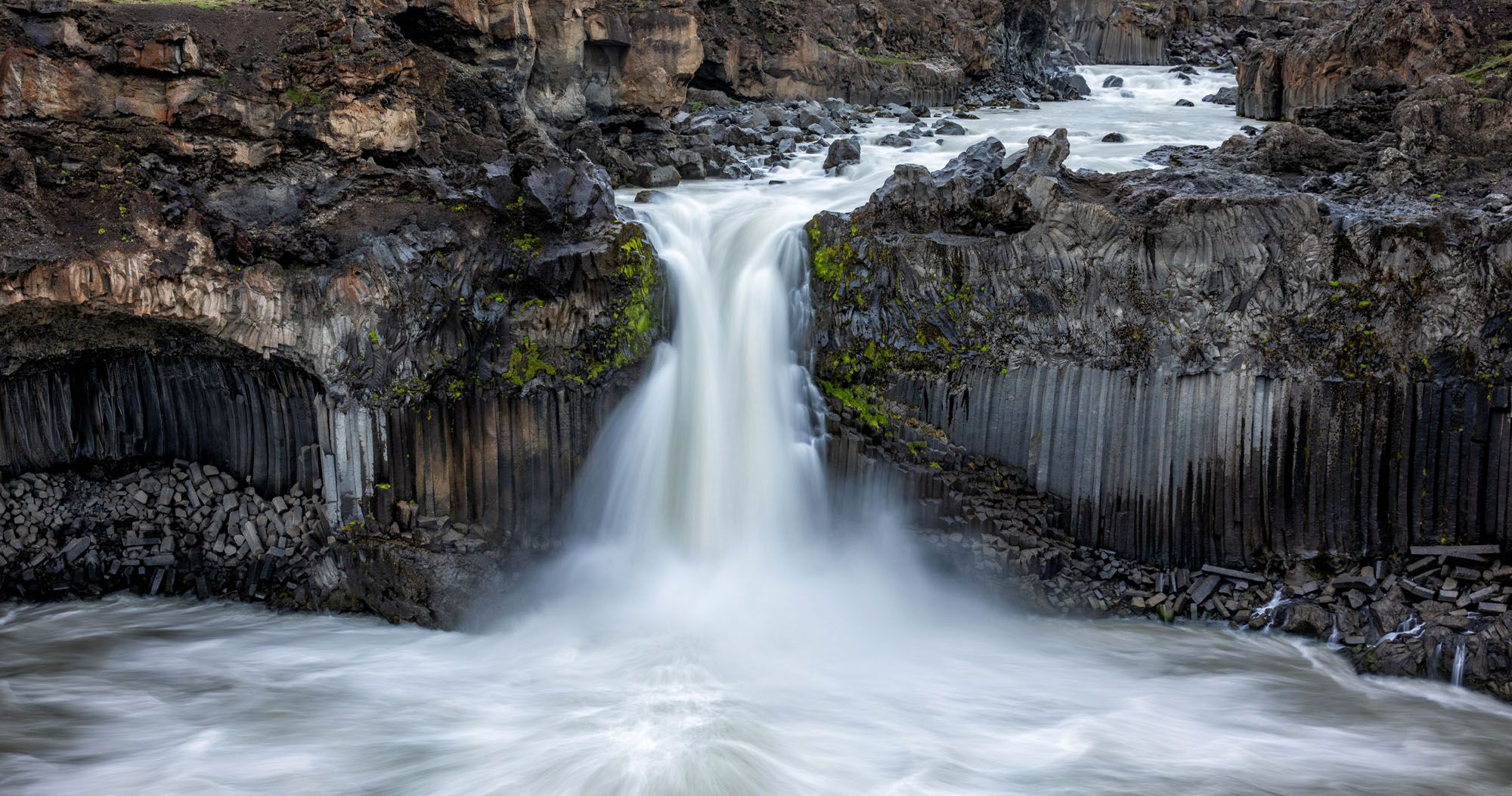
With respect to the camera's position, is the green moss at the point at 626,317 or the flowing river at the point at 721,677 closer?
the flowing river at the point at 721,677

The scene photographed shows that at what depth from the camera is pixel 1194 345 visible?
11742 millimetres

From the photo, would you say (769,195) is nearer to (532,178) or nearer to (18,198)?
(532,178)

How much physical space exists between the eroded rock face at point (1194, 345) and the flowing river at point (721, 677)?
119 cm

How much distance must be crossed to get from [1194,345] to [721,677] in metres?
6.39

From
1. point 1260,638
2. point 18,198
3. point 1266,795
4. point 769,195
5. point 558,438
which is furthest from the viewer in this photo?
point 769,195

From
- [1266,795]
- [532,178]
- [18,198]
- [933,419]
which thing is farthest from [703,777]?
[18,198]

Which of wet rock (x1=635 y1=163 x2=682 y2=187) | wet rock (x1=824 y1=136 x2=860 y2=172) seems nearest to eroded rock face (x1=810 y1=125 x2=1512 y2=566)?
wet rock (x1=635 y1=163 x2=682 y2=187)

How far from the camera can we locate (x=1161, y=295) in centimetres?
1184

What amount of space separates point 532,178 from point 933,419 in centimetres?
555

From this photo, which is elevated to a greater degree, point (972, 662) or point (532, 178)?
point (532, 178)

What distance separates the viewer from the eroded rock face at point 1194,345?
11.1m

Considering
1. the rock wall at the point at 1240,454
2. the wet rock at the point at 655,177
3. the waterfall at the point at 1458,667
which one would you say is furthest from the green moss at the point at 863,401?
the waterfall at the point at 1458,667

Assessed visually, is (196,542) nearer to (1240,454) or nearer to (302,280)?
(302,280)

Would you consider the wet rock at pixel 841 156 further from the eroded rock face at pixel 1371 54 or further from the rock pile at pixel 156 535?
the rock pile at pixel 156 535
